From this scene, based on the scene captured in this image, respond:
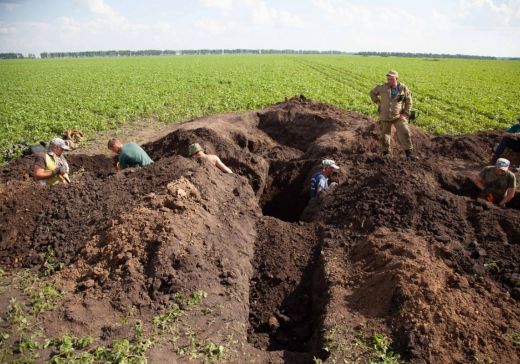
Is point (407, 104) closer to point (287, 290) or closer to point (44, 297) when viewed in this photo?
point (287, 290)

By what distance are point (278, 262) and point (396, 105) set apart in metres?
5.53

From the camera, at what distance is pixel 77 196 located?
255 inches

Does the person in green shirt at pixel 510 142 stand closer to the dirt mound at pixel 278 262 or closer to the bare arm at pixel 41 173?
the dirt mound at pixel 278 262

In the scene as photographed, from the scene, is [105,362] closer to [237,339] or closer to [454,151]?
[237,339]

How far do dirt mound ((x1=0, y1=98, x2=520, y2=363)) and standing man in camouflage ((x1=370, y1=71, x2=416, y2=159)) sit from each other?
1.56 m

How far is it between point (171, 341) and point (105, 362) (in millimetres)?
683

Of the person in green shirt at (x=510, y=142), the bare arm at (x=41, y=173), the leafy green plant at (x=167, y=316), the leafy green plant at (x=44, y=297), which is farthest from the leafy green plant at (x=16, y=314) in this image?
the person in green shirt at (x=510, y=142)

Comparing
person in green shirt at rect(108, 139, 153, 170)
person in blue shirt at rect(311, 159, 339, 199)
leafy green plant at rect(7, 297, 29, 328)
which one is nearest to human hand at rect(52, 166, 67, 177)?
person in green shirt at rect(108, 139, 153, 170)

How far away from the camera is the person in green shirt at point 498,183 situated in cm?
713

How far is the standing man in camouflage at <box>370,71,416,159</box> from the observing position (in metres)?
9.14

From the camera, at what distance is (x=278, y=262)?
5.96m

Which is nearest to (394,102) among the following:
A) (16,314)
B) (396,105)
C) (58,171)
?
(396,105)

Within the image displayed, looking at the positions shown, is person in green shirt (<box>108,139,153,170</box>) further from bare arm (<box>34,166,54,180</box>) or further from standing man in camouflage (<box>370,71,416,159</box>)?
standing man in camouflage (<box>370,71,416,159</box>)

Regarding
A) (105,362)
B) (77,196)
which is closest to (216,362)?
(105,362)
